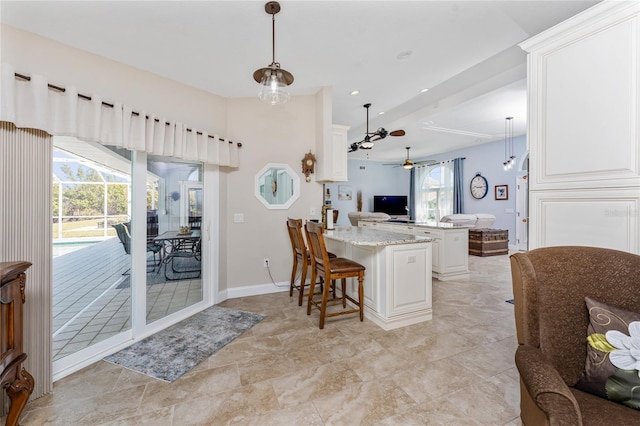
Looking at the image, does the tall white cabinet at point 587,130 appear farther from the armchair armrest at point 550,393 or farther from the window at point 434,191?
the window at point 434,191

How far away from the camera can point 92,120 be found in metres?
2.04

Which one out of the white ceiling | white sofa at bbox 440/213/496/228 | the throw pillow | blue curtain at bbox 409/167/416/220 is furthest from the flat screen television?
the throw pillow

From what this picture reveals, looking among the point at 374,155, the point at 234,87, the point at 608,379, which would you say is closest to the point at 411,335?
the point at 608,379

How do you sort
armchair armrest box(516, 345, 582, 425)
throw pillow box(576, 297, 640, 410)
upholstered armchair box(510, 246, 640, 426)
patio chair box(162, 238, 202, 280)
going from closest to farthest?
armchair armrest box(516, 345, 582, 425) → throw pillow box(576, 297, 640, 410) → upholstered armchair box(510, 246, 640, 426) → patio chair box(162, 238, 202, 280)

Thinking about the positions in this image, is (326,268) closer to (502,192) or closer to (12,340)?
(12,340)

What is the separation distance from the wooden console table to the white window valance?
3.14ft

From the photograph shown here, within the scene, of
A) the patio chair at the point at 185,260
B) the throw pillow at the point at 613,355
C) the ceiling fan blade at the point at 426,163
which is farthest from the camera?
the ceiling fan blade at the point at 426,163

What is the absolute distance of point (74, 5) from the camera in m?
1.91

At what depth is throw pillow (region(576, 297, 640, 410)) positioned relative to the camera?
1013 mm

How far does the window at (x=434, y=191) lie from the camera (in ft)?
30.0

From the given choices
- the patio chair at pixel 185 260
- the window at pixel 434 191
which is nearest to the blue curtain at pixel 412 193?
the window at pixel 434 191

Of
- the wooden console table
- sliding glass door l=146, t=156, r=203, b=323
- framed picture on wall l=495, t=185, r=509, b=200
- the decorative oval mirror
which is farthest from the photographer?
framed picture on wall l=495, t=185, r=509, b=200

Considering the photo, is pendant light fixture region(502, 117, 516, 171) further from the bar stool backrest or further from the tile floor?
the bar stool backrest

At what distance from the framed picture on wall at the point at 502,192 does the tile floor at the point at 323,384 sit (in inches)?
228
